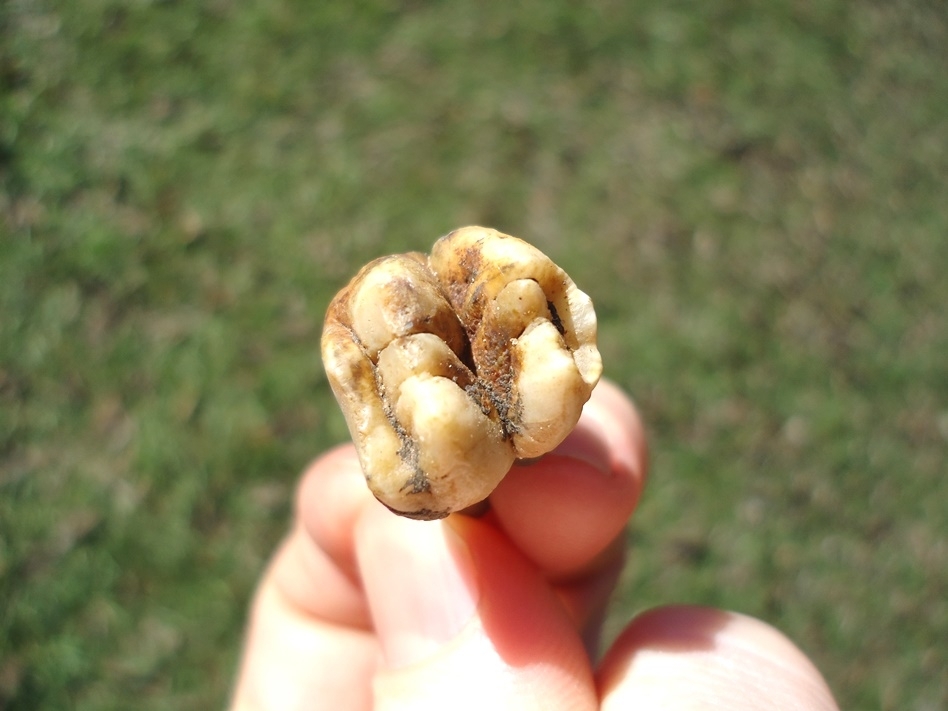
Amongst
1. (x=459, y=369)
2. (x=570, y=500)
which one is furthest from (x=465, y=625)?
(x=459, y=369)

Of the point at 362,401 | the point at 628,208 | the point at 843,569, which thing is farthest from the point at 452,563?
the point at 628,208

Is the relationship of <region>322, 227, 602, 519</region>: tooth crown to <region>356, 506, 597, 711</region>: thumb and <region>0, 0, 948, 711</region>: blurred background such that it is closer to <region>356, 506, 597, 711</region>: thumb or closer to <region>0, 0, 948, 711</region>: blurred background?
<region>356, 506, 597, 711</region>: thumb

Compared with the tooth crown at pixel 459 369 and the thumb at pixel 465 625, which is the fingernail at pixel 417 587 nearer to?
the thumb at pixel 465 625

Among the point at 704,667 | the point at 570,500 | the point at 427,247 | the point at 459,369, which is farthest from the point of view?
the point at 427,247

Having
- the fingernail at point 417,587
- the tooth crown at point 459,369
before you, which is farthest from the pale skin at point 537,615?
the tooth crown at point 459,369

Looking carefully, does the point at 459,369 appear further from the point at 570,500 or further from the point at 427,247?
the point at 427,247

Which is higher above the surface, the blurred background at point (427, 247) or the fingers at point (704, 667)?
the fingers at point (704, 667)

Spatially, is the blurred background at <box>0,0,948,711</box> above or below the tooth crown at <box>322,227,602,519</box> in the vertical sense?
below

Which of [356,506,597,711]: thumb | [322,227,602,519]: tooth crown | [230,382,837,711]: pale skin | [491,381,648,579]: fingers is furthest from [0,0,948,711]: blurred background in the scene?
[322,227,602,519]: tooth crown
